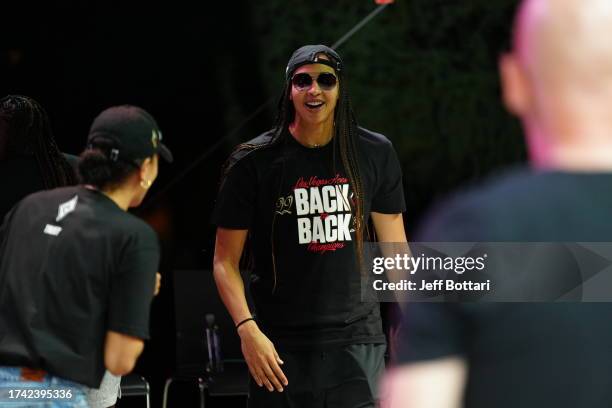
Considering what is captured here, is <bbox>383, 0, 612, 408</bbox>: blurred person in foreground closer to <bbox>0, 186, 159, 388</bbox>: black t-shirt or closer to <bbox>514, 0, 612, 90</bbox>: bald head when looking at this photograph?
<bbox>514, 0, 612, 90</bbox>: bald head


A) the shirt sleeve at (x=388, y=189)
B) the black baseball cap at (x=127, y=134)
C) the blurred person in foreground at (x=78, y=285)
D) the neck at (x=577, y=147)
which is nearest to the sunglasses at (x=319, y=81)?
the shirt sleeve at (x=388, y=189)

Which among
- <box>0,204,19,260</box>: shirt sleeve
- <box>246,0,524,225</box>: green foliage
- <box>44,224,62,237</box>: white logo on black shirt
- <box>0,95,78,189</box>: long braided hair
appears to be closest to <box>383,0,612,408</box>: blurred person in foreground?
<box>44,224,62,237</box>: white logo on black shirt

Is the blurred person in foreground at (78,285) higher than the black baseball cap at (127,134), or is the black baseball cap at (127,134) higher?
the black baseball cap at (127,134)

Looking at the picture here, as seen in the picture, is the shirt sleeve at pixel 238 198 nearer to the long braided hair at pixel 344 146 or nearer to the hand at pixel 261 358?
the long braided hair at pixel 344 146

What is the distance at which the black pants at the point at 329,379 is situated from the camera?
3.51m

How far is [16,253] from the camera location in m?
2.59

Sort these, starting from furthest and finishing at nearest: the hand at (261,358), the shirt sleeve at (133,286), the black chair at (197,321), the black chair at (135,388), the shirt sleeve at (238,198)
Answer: the black chair at (197,321) → the black chair at (135,388) → the shirt sleeve at (238,198) → the hand at (261,358) → the shirt sleeve at (133,286)

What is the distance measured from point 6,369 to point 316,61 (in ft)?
5.15

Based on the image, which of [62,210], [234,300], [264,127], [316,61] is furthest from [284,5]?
[62,210]

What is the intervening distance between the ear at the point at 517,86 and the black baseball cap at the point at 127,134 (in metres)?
1.35

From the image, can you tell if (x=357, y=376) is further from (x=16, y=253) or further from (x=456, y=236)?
(x=456, y=236)

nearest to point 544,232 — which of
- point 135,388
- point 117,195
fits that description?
point 117,195

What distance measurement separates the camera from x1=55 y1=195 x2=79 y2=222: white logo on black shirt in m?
2.56

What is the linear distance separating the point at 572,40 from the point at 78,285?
154 centimetres
